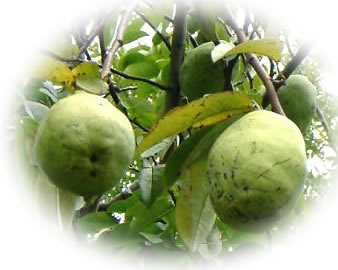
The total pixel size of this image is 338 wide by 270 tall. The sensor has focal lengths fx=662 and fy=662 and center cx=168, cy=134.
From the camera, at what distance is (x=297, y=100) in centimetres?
158

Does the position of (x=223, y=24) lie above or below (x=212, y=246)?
above

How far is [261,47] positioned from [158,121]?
0.23 metres

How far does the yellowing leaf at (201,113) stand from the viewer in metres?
1.16

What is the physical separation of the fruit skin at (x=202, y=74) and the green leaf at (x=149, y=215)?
11.0 inches

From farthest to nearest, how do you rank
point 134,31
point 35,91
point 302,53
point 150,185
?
point 134,31 → point 35,91 → point 150,185 → point 302,53

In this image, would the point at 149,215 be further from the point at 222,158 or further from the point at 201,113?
the point at 222,158

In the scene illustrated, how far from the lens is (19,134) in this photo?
1.31m

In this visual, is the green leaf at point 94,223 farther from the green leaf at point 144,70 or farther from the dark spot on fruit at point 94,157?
the dark spot on fruit at point 94,157

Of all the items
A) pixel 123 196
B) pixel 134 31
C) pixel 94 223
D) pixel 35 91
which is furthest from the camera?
pixel 134 31

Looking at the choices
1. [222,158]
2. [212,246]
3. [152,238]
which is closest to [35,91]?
[152,238]

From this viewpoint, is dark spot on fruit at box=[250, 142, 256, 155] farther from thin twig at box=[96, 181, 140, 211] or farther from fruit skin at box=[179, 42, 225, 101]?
thin twig at box=[96, 181, 140, 211]

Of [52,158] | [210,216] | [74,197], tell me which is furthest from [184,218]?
[52,158]

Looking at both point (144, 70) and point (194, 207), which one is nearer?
point (194, 207)

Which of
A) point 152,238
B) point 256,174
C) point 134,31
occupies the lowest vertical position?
point 152,238
